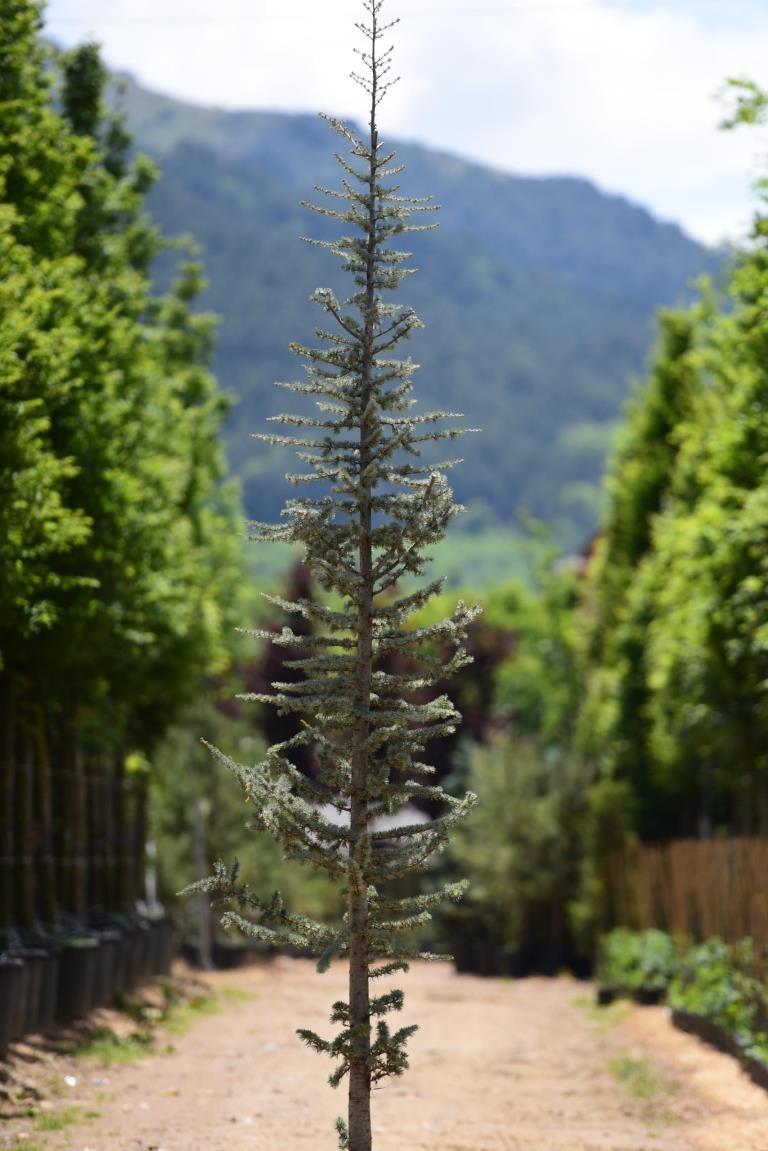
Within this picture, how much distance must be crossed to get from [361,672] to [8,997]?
795cm

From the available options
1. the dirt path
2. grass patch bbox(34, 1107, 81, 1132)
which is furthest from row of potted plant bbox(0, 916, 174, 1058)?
grass patch bbox(34, 1107, 81, 1132)

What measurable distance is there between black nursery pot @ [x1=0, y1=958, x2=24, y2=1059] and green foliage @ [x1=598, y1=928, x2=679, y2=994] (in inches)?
475

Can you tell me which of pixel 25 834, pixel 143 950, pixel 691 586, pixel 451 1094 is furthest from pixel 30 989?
pixel 691 586

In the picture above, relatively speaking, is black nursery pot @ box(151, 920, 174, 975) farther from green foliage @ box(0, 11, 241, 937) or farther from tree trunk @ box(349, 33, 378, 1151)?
tree trunk @ box(349, 33, 378, 1151)

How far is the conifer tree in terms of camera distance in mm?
9242

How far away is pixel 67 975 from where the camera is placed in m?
19.4

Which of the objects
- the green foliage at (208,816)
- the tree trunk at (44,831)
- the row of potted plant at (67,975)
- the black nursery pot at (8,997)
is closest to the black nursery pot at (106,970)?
the row of potted plant at (67,975)

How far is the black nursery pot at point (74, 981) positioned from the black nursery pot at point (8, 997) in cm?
286

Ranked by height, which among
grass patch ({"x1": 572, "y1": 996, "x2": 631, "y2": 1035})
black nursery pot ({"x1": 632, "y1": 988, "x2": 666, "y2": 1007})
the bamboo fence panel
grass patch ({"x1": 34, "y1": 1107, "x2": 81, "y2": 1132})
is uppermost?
the bamboo fence panel

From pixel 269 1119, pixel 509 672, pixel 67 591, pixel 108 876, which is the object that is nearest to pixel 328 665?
pixel 269 1119

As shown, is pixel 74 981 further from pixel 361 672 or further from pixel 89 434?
pixel 361 672

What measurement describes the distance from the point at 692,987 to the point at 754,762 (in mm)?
4790

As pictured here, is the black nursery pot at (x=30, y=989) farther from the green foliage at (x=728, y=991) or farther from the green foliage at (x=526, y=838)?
the green foliage at (x=526, y=838)

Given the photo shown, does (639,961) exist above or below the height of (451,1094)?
above
